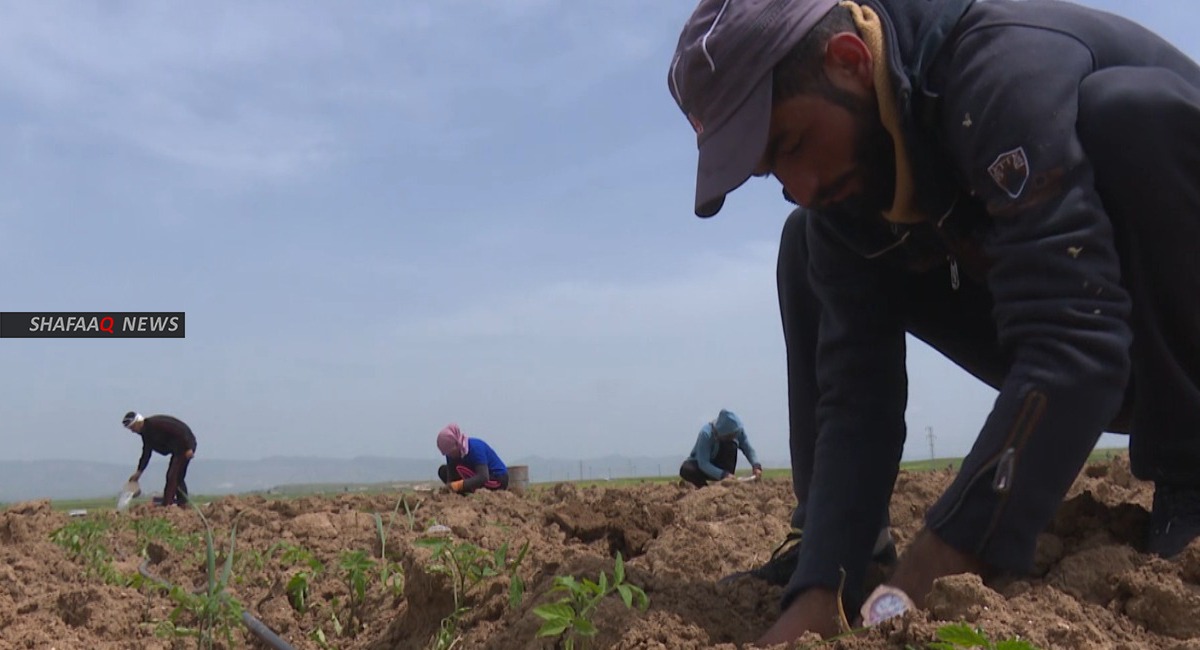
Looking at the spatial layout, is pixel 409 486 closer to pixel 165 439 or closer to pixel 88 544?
pixel 165 439

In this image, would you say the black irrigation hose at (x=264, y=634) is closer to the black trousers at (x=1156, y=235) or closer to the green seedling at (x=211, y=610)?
the green seedling at (x=211, y=610)

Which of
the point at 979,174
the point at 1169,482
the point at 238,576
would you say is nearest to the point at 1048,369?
the point at 979,174

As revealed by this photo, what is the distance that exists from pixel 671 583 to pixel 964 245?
83 centimetres

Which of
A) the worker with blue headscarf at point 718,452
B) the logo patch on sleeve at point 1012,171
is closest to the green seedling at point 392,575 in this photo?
the logo patch on sleeve at point 1012,171

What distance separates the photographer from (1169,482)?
1.92m

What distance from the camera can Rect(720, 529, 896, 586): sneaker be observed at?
Answer: 223cm

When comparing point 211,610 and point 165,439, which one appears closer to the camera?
point 211,610

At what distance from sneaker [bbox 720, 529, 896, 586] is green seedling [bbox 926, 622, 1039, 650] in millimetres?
839

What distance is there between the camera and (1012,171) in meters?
1.64

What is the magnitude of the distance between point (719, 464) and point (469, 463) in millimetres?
2625

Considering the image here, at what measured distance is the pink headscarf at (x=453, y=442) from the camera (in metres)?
10.5

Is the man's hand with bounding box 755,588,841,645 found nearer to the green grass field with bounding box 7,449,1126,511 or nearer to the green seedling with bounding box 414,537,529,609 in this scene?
the green seedling with bounding box 414,537,529,609

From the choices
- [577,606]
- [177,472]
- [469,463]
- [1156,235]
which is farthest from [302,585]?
[177,472]

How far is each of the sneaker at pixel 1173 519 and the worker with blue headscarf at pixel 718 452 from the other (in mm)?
8493
